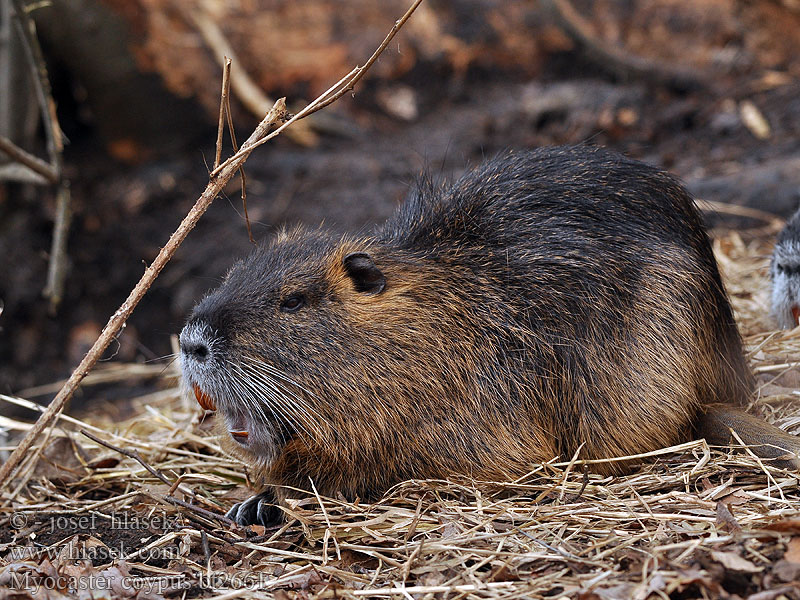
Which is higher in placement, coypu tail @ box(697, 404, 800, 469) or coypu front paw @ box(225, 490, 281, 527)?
coypu front paw @ box(225, 490, 281, 527)

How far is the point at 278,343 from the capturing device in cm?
262

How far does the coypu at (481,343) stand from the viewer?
2643 millimetres

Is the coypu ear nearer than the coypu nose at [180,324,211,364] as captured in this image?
No

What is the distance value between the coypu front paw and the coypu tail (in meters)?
1.49

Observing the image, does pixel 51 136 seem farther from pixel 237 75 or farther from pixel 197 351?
pixel 237 75

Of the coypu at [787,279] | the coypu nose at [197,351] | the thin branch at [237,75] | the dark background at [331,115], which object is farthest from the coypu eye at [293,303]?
the thin branch at [237,75]

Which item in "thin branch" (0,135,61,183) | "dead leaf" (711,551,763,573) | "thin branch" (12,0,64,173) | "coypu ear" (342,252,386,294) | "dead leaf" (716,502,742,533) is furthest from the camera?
"thin branch" (12,0,64,173)

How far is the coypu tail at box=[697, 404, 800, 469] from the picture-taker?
2.64 meters

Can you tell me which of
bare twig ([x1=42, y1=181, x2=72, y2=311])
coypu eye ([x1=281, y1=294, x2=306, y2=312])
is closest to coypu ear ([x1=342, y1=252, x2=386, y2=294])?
coypu eye ([x1=281, y1=294, x2=306, y2=312])

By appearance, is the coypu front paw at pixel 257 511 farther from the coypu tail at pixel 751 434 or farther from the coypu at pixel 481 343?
the coypu tail at pixel 751 434

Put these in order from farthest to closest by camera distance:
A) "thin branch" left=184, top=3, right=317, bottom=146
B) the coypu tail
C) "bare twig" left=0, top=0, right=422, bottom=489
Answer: "thin branch" left=184, top=3, right=317, bottom=146, the coypu tail, "bare twig" left=0, top=0, right=422, bottom=489

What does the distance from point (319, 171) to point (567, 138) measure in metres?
2.11

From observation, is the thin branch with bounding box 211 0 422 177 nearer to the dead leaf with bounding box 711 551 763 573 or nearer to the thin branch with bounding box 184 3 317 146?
the dead leaf with bounding box 711 551 763 573

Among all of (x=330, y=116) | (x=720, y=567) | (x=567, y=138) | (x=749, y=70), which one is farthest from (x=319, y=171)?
(x=720, y=567)
